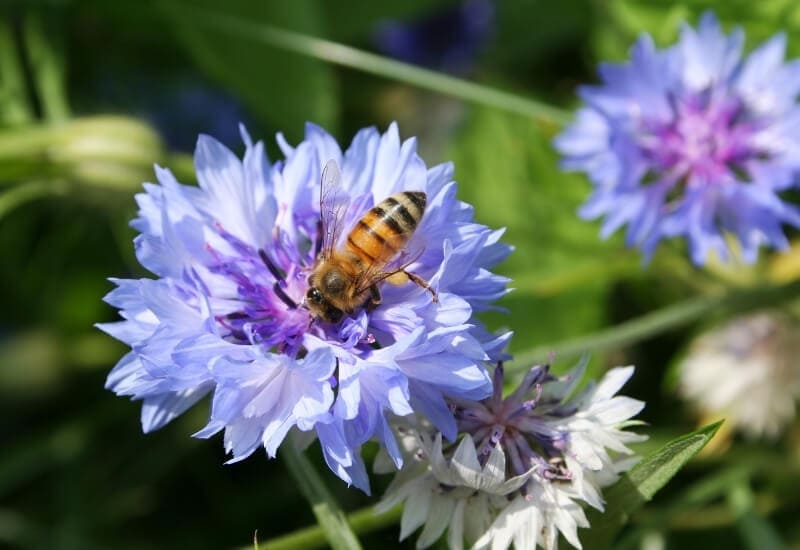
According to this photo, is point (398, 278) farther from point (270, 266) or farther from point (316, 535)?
point (316, 535)

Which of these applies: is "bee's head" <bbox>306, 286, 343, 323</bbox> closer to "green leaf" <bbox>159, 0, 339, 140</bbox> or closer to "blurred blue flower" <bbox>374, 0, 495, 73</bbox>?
"green leaf" <bbox>159, 0, 339, 140</bbox>

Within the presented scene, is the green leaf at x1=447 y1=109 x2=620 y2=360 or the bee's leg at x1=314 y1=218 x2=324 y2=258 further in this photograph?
the green leaf at x1=447 y1=109 x2=620 y2=360

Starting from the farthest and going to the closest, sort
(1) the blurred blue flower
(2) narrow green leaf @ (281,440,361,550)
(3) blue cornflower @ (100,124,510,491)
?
(1) the blurred blue flower < (2) narrow green leaf @ (281,440,361,550) < (3) blue cornflower @ (100,124,510,491)

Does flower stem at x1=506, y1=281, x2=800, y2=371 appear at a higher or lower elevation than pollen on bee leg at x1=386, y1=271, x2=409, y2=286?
lower

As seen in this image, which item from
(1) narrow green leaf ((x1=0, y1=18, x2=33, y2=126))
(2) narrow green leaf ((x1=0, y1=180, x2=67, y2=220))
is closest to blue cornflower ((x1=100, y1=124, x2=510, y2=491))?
(2) narrow green leaf ((x1=0, y1=180, x2=67, y2=220))

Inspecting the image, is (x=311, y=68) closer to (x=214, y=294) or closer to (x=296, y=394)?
(x=214, y=294)

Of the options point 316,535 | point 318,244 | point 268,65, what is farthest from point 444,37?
point 316,535

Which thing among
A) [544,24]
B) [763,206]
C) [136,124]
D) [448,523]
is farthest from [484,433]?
[544,24]

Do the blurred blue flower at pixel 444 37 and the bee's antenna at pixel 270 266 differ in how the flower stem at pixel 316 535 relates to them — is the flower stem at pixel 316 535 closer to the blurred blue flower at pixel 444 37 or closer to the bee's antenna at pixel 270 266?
the bee's antenna at pixel 270 266
